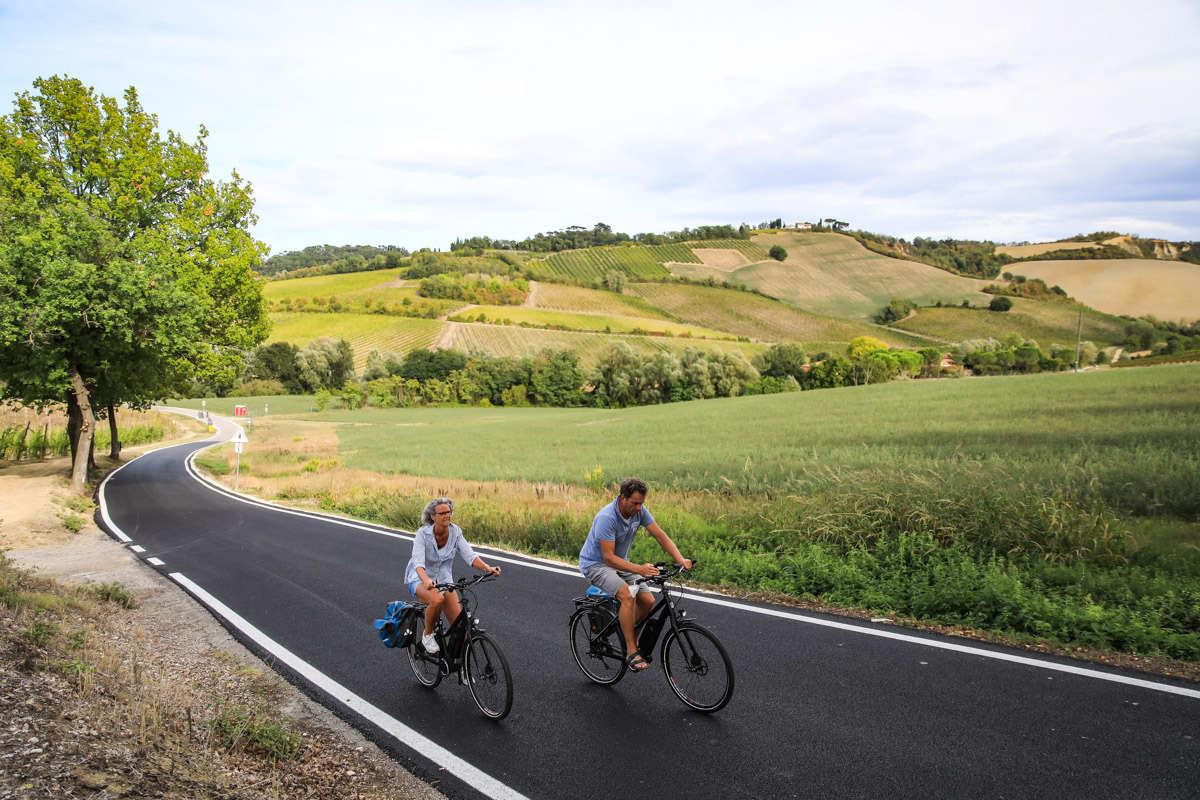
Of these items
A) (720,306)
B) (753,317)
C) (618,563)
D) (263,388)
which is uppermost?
(720,306)

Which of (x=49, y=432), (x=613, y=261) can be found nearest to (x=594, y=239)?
(x=613, y=261)

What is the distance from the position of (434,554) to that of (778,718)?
321 cm

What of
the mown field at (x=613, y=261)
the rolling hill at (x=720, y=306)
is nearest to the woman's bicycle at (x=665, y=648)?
the rolling hill at (x=720, y=306)

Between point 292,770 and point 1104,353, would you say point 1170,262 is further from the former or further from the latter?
point 292,770

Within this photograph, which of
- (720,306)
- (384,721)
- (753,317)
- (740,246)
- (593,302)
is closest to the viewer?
(384,721)

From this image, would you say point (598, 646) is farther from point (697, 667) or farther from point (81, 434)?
point (81, 434)

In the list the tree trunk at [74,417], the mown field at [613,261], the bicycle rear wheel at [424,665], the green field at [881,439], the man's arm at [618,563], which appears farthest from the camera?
the mown field at [613,261]

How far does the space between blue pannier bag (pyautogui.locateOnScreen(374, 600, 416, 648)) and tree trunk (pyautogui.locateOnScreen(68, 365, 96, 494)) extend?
68.8 feet

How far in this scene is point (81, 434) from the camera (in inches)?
855

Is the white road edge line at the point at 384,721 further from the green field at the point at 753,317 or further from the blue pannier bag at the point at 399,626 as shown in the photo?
the green field at the point at 753,317

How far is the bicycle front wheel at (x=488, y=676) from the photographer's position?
5.12 meters

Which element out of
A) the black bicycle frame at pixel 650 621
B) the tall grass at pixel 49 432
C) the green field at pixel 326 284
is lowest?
the tall grass at pixel 49 432

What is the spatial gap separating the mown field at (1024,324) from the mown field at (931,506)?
63.6 metres

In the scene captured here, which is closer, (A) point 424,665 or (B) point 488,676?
(B) point 488,676
